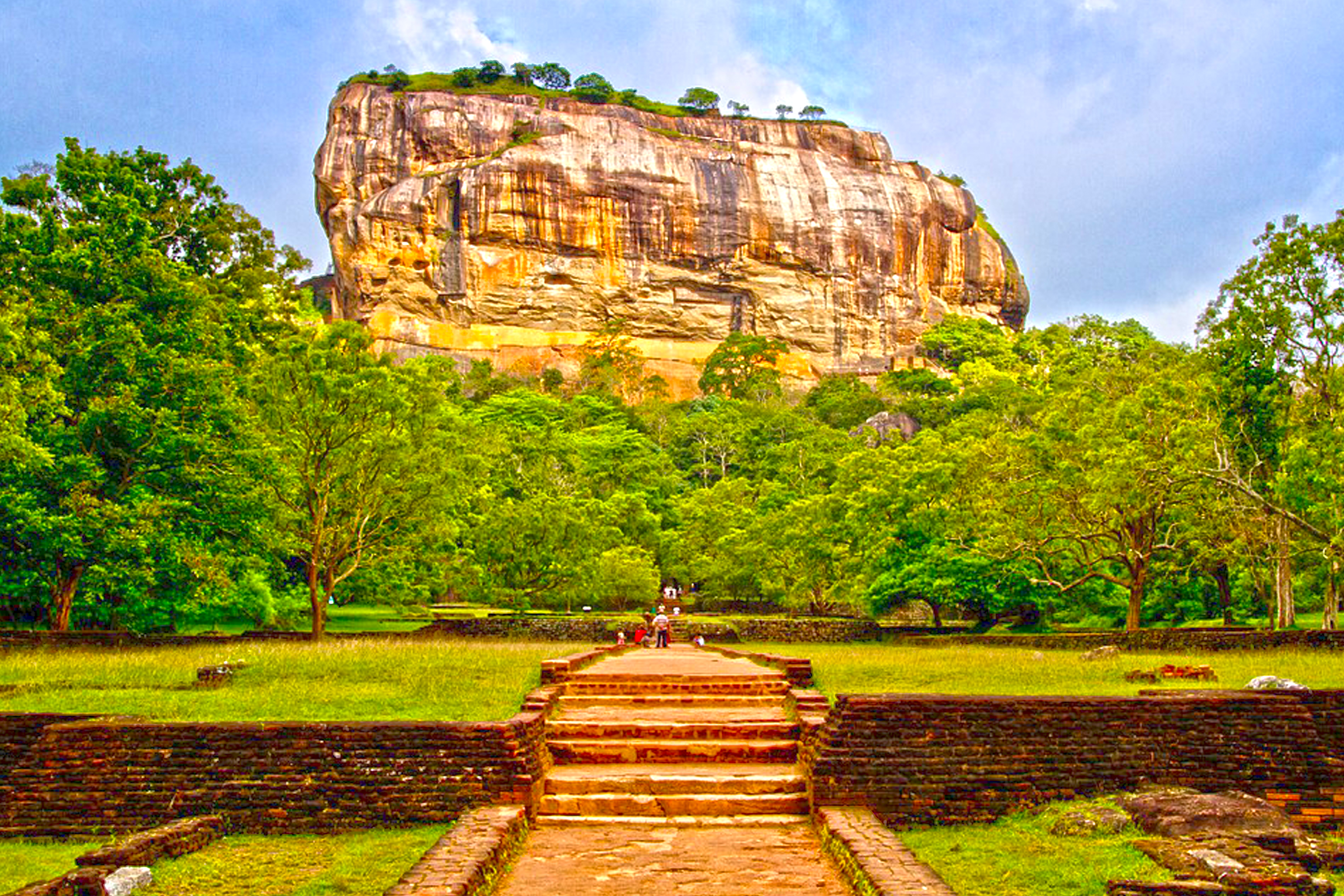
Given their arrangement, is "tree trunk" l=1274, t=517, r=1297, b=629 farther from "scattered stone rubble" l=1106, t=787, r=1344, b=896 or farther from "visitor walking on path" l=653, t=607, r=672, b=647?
"scattered stone rubble" l=1106, t=787, r=1344, b=896

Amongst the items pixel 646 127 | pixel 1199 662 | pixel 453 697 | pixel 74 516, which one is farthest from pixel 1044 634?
pixel 646 127

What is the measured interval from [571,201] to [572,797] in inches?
3101

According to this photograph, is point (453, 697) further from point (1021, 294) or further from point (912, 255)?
point (1021, 294)

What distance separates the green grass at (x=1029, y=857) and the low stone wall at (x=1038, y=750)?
0.87ft

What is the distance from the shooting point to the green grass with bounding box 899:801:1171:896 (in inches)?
267

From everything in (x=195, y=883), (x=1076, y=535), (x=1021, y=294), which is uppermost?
(x=1021, y=294)

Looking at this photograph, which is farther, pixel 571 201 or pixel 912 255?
pixel 912 255

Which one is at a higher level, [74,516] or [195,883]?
[74,516]

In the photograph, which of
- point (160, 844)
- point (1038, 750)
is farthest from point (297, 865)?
point (1038, 750)

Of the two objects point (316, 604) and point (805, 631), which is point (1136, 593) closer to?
point (805, 631)

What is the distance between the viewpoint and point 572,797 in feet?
29.4

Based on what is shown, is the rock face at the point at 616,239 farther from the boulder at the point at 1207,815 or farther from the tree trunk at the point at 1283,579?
the boulder at the point at 1207,815

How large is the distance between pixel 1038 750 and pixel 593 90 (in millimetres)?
98881

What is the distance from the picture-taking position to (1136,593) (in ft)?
80.4
